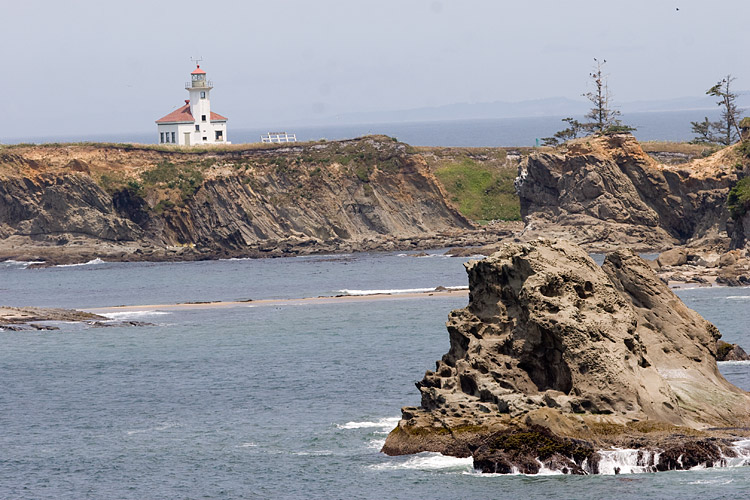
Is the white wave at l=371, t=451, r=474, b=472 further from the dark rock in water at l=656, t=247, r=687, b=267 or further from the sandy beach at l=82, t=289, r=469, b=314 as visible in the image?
the dark rock in water at l=656, t=247, r=687, b=267

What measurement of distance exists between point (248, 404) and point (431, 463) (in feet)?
39.7

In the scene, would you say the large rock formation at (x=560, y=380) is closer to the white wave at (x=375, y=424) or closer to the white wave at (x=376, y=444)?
the white wave at (x=376, y=444)

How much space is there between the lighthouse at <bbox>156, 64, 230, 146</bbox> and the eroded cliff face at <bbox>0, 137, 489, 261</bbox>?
29.6 ft

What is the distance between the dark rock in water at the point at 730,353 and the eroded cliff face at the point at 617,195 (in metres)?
50.7

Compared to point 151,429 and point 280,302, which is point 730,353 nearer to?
point 151,429

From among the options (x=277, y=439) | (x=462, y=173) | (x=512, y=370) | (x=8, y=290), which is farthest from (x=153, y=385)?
(x=462, y=173)

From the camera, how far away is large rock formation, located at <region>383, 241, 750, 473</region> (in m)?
29.4

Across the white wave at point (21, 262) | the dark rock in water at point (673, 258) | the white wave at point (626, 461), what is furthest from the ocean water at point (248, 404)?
the white wave at point (21, 262)

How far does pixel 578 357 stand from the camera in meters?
30.3

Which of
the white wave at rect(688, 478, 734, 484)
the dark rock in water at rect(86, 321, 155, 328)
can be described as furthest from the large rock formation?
the dark rock in water at rect(86, 321, 155, 328)

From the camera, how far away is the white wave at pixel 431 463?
3043cm

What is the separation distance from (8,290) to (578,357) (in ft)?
211

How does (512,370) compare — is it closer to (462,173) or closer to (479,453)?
(479,453)

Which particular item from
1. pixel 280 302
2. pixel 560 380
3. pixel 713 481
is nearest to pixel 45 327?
pixel 280 302
